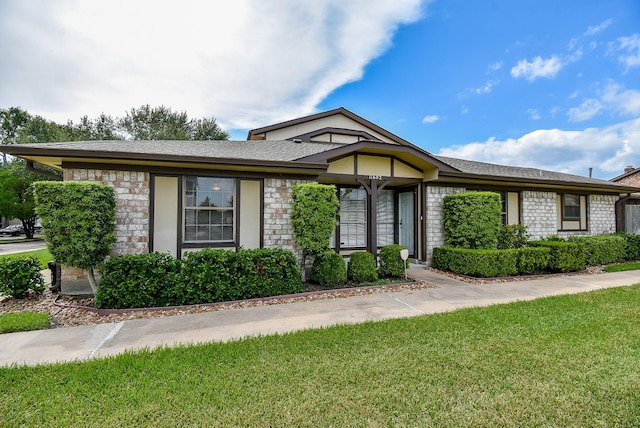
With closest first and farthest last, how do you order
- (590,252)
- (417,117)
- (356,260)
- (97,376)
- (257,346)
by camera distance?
1. (97,376)
2. (257,346)
3. (356,260)
4. (590,252)
5. (417,117)

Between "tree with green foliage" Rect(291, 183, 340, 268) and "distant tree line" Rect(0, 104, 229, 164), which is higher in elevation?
"distant tree line" Rect(0, 104, 229, 164)

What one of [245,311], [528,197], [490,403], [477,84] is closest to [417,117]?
[477,84]

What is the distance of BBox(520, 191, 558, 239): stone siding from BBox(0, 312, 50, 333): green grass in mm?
12737

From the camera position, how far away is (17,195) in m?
24.5

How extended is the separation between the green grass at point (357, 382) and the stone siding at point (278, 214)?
3.31 m

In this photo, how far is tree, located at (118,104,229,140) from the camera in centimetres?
2900

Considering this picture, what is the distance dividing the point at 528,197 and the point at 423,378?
1015 centimetres

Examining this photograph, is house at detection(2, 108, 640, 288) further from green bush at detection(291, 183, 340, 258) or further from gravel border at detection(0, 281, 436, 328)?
gravel border at detection(0, 281, 436, 328)

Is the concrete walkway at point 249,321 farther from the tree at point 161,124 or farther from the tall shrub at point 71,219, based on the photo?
the tree at point 161,124

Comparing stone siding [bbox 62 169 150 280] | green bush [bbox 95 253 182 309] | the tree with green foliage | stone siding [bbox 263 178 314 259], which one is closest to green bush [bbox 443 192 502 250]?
the tree with green foliage

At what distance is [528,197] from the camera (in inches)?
408

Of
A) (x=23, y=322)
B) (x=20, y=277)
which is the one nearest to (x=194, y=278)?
(x=23, y=322)

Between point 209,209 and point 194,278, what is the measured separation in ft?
6.11

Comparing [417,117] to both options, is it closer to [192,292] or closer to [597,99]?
[597,99]
